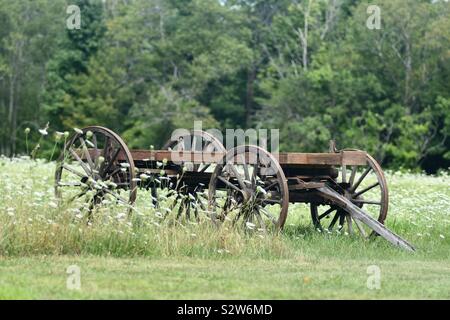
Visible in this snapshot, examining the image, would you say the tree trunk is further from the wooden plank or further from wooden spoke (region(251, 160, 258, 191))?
wooden spoke (region(251, 160, 258, 191))

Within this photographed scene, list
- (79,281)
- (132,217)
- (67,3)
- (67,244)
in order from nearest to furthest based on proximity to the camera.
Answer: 1. (79,281)
2. (67,244)
3. (132,217)
4. (67,3)

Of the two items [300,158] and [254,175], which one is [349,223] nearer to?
[300,158]

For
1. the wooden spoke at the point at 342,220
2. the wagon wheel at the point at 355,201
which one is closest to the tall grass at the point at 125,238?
the wagon wheel at the point at 355,201

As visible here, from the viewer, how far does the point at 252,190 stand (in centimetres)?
1223

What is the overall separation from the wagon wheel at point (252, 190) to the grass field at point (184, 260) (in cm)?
38

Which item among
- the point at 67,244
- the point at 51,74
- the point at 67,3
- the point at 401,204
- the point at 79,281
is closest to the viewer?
the point at 79,281

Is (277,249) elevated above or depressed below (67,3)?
below

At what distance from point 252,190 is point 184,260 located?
2.15m

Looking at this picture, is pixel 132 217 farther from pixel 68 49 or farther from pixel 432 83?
pixel 68 49

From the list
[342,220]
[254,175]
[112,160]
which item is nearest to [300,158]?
[254,175]

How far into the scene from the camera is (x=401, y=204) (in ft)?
53.3

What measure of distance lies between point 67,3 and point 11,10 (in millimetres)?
3574
